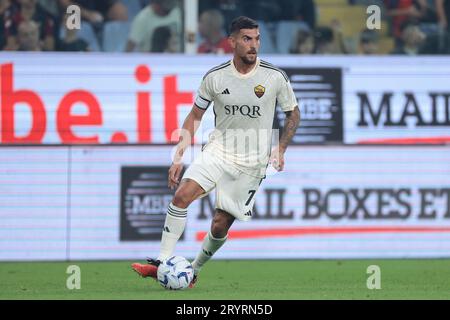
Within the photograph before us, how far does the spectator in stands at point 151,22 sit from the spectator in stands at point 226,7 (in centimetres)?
40

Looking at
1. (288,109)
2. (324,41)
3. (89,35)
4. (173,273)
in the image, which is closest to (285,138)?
(288,109)

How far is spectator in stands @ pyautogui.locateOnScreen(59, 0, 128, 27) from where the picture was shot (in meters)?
15.6

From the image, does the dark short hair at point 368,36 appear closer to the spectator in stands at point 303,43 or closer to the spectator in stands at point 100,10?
the spectator in stands at point 303,43

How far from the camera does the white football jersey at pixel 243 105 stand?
36.3ft

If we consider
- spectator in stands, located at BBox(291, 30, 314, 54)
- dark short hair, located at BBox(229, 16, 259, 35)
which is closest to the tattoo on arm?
dark short hair, located at BBox(229, 16, 259, 35)

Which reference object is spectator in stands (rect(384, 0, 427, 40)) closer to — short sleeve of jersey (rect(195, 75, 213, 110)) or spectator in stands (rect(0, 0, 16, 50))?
spectator in stands (rect(0, 0, 16, 50))

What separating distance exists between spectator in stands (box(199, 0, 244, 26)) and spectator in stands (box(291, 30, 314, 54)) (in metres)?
0.82

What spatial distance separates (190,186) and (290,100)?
124cm

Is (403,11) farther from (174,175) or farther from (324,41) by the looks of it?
(174,175)

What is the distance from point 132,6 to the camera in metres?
15.7

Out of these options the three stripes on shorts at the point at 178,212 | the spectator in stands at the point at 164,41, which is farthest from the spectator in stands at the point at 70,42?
the three stripes on shorts at the point at 178,212

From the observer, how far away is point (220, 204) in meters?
11.1

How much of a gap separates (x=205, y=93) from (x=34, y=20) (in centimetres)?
488

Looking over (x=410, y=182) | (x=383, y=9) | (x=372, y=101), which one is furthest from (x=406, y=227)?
(x=383, y=9)
